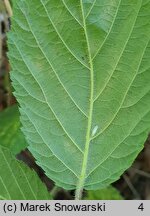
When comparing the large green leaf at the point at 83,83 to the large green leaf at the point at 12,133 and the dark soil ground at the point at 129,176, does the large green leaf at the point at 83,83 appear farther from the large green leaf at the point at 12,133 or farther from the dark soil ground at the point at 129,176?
the dark soil ground at the point at 129,176

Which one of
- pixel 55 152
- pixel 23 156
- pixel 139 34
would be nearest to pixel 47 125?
pixel 55 152

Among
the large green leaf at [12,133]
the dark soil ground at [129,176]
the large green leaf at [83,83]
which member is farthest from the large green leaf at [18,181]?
the dark soil ground at [129,176]

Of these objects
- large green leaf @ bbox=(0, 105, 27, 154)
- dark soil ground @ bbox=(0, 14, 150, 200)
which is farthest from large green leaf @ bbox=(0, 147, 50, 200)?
dark soil ground @ bbox=(0, 14, 150, 200)

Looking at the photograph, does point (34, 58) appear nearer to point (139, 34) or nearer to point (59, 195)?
point (139, 34)

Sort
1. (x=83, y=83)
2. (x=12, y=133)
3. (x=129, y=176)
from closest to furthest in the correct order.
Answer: (x=83, y=83) < (x=12, y=133) < (x=129, y=176)

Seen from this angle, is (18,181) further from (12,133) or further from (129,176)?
(129,176)

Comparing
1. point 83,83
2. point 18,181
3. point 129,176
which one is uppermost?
point 83,83

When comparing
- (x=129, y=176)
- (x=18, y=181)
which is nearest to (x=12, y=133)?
(x=18, y=181)
